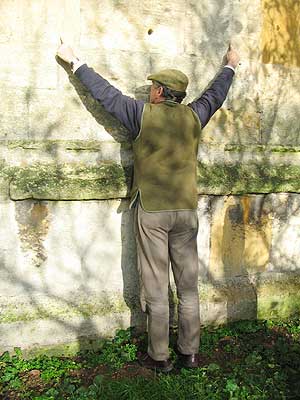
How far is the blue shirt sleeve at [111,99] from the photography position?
3328 mm

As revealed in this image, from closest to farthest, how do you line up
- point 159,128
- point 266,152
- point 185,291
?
point 159,128 < point 185,291 < point 266,152

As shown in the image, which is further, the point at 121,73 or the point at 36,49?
the point at 121,73

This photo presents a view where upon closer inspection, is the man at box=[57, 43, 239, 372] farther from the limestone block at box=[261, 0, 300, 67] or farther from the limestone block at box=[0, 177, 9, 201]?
the limestone block at box=[261, 0, 300, 67]

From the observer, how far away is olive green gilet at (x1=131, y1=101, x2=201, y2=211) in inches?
129

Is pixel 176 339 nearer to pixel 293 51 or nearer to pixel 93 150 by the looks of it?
pixel 93 150

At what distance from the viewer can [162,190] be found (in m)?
3.32

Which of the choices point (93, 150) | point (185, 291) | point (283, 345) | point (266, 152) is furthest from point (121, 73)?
point (283, 345)

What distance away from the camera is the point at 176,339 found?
3855 mm

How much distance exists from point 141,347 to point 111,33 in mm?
2522

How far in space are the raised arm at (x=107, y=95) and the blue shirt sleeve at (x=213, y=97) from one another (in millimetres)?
507

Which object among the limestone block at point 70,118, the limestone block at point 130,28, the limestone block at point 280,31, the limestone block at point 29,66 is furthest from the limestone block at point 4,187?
the limestone block at point 280,31

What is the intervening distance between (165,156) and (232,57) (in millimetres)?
1198

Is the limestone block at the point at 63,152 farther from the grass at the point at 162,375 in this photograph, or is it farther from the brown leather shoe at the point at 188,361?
the brown leather shoe at the point at 188,361

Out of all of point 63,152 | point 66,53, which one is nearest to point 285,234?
point 63,152
